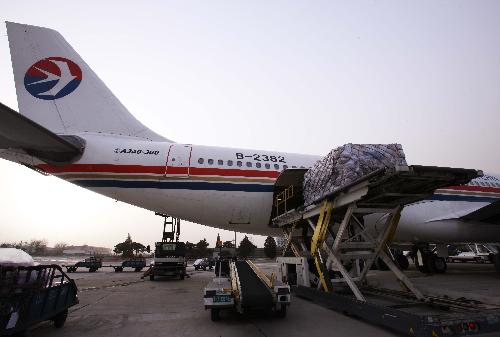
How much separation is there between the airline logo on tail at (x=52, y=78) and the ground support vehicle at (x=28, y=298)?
10241mm

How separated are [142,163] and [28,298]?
25.3 ft

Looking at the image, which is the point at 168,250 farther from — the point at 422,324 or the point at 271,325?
the point at 422,324

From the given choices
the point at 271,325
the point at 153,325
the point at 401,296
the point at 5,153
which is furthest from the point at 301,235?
the point at 5,153

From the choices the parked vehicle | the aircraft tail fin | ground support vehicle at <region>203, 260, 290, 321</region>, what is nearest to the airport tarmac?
ground support vehicle at <region>203, 260, 290, 321</region>

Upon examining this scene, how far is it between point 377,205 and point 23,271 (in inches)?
328

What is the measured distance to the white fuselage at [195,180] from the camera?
12.8 meters

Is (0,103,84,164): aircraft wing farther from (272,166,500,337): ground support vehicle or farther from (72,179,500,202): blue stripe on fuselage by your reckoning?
(272,166,500,337): ground support vehicle

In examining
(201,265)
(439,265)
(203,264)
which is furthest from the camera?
(203,264)

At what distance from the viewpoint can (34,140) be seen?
10.3 meters

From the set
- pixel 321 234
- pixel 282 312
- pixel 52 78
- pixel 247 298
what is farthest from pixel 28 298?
pixel 52 78

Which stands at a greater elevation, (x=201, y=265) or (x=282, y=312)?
(x=201, y=265)

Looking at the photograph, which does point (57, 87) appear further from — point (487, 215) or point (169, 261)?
point (487, 215)

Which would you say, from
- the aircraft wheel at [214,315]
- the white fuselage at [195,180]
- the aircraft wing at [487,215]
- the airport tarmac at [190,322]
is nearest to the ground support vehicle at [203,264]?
the white fuselage at [195,180]

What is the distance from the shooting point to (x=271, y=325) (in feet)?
22.7
